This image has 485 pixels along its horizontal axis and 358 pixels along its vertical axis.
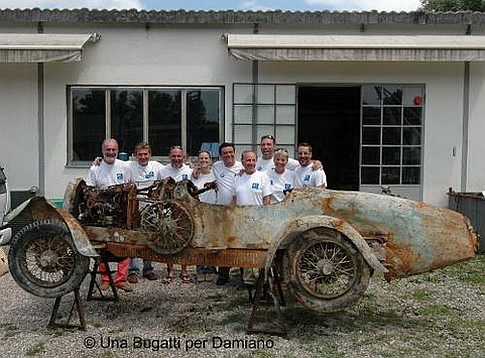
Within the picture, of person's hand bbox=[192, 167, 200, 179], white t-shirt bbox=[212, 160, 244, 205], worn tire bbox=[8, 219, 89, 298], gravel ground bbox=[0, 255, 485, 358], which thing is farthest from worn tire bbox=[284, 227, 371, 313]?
person's hand bbox=[192, 167, 200, 179]

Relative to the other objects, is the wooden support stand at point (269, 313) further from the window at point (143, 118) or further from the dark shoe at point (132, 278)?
the window at point (143, 118)

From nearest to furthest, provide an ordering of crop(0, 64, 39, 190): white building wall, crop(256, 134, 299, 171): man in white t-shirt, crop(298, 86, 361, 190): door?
crop(256, 134, 299, 171): man in white t-shirt
crop(0, 64, 39, 190): white building wall
crop(298, 86, 361, 190): door

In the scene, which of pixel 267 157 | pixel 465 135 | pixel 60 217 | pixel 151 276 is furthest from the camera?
pixel 465 135

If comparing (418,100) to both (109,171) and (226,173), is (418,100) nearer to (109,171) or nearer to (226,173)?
(226,173)

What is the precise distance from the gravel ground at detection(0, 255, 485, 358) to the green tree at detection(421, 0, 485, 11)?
19934mm

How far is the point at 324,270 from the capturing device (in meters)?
4.83

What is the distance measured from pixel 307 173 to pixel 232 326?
1977 mm

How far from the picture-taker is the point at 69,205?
5664 mm

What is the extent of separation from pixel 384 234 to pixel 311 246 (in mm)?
675

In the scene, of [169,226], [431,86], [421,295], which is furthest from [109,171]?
[431,86]

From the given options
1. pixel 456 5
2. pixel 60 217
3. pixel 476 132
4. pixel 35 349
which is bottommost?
pixel 35 349

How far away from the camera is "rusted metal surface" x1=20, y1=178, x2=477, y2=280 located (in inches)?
197

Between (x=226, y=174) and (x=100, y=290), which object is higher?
(x=226, y=174)

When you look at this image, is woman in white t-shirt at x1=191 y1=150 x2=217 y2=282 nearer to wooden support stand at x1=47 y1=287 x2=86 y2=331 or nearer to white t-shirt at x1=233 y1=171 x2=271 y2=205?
white t-shirt at x1=233 y1=171 x2=271 y2=205
